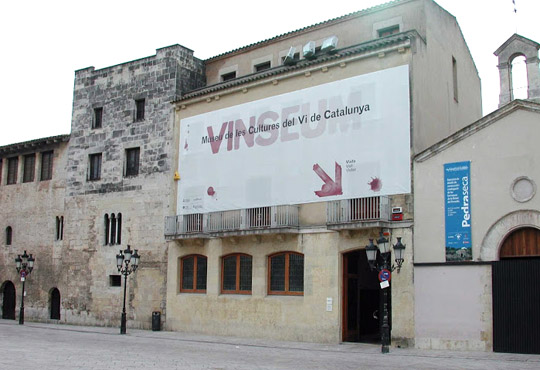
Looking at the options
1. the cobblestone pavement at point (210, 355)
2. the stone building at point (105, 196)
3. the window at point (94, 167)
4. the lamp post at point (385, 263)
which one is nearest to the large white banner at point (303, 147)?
the stone building at point (105, 196)

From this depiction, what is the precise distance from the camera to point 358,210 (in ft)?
73.0

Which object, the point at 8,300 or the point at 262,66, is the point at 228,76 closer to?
the point at 262,66

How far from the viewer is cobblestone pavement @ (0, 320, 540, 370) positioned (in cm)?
1568

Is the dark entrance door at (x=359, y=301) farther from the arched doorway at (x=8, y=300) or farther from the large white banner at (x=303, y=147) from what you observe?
the arched doorway at (x=8, y=300)

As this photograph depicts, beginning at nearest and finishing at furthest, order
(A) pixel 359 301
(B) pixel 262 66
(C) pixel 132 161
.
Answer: (A) pixel 359 301
(B) pixel 262 66
(C) pixel 132 161

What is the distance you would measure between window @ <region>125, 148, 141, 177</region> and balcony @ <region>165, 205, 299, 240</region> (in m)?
4.21

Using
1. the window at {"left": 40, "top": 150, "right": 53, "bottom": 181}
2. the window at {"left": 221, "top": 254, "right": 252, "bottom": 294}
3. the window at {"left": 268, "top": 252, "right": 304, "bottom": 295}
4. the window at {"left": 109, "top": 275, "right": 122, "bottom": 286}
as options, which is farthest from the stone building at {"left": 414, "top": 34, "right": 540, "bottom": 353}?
the window at {"left": 40, "top": 150, "right": 53, "bottom": 181}

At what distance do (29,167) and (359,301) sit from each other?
859 inches

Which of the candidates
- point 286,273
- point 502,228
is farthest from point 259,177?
point 502,228

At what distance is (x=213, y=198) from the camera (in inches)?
1069

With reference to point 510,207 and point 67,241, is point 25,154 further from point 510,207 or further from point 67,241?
point 510,207

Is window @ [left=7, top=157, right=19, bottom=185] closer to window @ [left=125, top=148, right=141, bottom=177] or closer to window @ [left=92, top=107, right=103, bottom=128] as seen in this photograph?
window @ [left=92, top=107, right=103, bottom=128]

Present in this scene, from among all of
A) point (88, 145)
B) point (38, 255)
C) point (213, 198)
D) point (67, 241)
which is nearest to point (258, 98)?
point (213, 198)

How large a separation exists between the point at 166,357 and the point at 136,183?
14.3 meters
